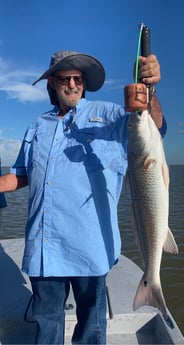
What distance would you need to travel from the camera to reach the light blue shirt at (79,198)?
10.1 ft

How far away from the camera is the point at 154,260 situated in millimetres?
2957

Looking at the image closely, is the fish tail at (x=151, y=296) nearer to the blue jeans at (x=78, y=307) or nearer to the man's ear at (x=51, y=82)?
the blue jeans at (x=78, y=307)

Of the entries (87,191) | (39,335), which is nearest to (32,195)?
(87,191)

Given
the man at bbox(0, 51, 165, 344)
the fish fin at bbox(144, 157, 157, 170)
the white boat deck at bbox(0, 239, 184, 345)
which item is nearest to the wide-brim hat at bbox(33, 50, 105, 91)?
the man at bbox(0, 51, 165, 344)

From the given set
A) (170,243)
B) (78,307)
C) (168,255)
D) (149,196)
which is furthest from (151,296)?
(168,255)

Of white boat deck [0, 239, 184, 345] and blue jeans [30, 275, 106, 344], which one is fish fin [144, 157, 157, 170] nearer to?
blue jeans [30, 275, 106, 344]

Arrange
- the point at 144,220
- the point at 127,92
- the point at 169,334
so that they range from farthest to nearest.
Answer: the point at 169,334, the point at 144,220, the point at 127,92

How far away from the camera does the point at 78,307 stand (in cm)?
329

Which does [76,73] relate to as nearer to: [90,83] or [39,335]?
[90,83]

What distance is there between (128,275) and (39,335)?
216 cm

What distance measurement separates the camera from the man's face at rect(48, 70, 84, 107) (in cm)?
327

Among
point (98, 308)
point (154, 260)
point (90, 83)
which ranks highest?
point (90, 83)

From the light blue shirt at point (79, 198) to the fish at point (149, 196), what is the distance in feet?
0.83

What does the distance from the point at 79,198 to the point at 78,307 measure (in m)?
0.97
